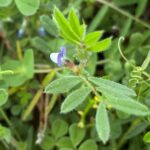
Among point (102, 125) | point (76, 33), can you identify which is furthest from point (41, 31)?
point (102, 125)

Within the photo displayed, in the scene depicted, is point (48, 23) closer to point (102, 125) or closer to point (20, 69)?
point (20, 69)

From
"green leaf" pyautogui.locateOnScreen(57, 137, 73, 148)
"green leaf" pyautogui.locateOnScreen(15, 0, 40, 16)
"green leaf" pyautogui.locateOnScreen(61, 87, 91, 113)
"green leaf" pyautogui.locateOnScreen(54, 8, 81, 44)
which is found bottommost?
"green leaf" pyautogui.locateOnScreen(57, 137, 73, 148)

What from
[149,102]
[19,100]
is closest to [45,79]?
[19,100]

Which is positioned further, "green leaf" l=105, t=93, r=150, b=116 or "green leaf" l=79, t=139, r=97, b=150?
"green leaf" l=79, t=139, r=97, b=150

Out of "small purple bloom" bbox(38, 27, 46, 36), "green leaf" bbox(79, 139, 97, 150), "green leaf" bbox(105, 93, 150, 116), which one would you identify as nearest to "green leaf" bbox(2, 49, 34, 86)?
"small purple bloom" bbox(38, 27, 46, 36)

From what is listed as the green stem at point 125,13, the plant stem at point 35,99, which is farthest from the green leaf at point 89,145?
the green stem at point 125,13

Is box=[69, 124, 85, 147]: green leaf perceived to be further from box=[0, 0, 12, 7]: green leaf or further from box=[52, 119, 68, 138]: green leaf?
box=[0, 0, 12, 7]: green leaf
